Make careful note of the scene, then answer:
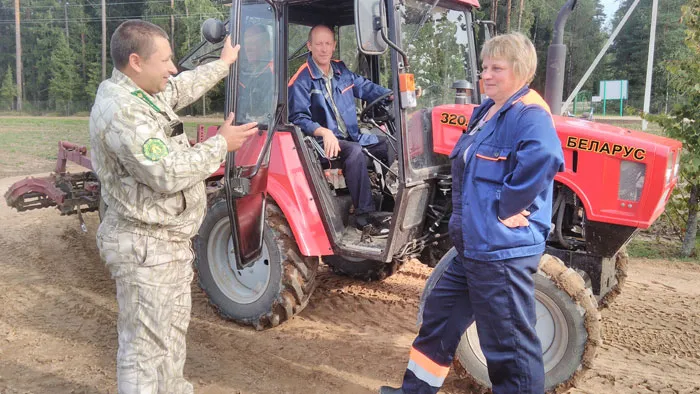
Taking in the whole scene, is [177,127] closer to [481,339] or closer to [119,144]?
[119,144]

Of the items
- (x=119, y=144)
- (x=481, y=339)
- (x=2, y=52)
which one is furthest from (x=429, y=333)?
(x=2, y=52)

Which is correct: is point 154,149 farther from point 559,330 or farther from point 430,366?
point 559,330

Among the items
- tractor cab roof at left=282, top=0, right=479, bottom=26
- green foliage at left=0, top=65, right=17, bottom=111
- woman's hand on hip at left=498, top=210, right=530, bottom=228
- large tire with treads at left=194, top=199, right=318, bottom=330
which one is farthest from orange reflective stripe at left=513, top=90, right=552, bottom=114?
green foliage at left=0, top=65, right=17, bottom=111

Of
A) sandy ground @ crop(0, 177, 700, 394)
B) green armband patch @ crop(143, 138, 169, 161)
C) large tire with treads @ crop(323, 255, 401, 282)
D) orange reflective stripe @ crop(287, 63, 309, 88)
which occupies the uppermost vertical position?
orange reflective stripe @ crop(287, 63, 309, 88)

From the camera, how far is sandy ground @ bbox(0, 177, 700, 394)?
3.49 metres

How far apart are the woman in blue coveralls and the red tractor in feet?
2.54

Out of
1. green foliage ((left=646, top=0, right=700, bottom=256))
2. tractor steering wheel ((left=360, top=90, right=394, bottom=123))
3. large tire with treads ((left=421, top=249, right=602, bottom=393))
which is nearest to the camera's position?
large tire with treads ((left=421, top=249, right=602, bottom=393))

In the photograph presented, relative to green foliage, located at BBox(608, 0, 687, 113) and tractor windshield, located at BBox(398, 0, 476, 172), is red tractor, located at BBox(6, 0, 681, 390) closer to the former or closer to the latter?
tractor windshield, located at BBox(398, 0, 476, 172)

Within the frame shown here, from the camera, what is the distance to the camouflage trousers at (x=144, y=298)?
99.0 inches

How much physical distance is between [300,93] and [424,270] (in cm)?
247

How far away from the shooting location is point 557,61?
13.0 feet

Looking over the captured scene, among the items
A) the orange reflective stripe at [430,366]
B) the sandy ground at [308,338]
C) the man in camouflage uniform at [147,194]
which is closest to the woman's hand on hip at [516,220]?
the orange reflective stripe at [430,366]

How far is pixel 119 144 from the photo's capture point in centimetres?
230

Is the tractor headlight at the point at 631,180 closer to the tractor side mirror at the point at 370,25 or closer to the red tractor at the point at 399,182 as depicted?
the red tractor at the point at 399,182
